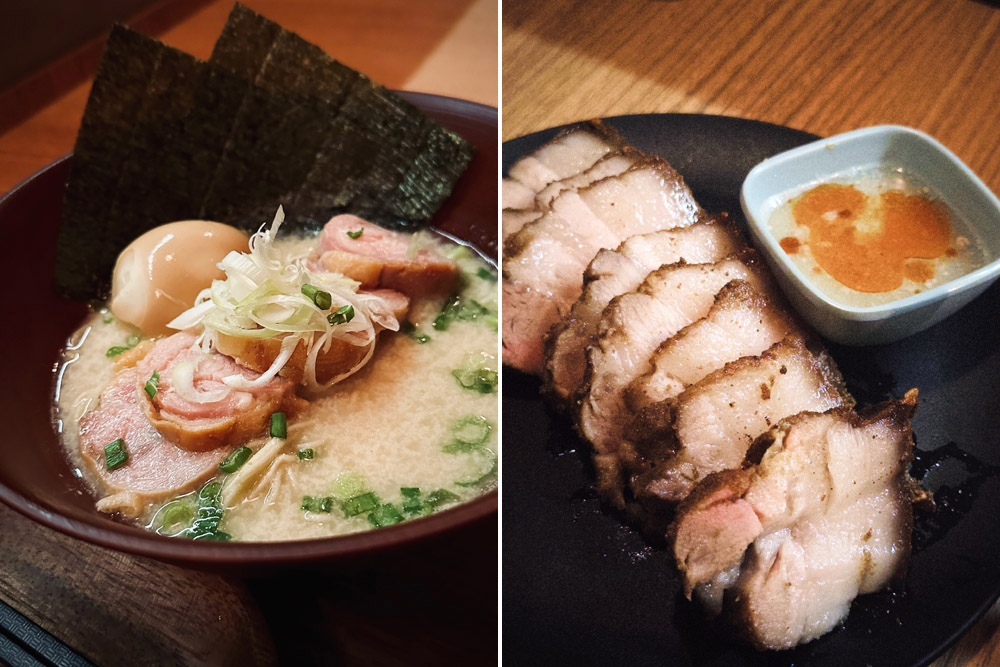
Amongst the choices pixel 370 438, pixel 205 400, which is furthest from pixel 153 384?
pixel 370 438

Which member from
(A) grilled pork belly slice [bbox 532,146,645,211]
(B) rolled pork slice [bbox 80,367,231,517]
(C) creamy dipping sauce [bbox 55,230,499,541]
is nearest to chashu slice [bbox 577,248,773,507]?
(A) grilled pork belly slice [bbox 532,146,645,211]

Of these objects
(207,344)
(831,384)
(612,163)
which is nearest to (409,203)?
(207,344)

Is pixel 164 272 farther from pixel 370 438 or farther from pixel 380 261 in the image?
pixel 370 438

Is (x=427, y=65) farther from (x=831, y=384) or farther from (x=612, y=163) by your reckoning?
(x=831, y=384)

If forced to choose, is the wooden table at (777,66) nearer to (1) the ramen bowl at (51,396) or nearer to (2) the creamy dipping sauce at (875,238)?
(2) the creamy dipping sauce at (875,238)

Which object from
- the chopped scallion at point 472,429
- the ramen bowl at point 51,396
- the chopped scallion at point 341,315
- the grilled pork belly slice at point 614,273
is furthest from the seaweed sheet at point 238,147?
the grilled pork belly slice at point 614,273
